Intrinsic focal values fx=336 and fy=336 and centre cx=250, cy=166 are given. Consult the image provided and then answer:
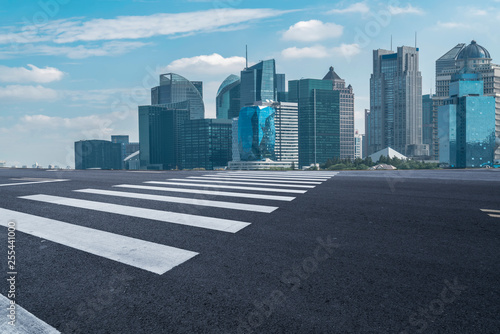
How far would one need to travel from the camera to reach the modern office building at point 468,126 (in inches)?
5866

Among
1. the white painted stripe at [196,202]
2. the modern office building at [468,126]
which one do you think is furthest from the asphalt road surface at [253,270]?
the modern office building at [468,126]

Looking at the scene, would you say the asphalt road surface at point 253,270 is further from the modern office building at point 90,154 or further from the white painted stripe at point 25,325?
the modern office building at point 90,154

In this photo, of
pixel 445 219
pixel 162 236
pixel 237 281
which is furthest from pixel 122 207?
pixel 445 219

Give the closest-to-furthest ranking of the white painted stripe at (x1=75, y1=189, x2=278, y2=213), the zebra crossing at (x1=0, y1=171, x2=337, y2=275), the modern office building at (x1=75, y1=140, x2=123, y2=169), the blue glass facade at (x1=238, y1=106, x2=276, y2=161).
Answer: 1. the zebra crossing at (x1=0, y1=171, x2=337, y2=275)
2. the white painted stripe at (x1=75, y1=189, x2=278, y2=213)
3. the modern office building at (x1=75, y1=140, x2=123, y2=169)
4. the blue glass facade at (x1=238, y1=106, x2=276, y2=161)

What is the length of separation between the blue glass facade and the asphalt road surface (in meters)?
151

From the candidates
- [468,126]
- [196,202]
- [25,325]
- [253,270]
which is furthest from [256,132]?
[25,325]

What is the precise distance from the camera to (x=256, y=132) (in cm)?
15675

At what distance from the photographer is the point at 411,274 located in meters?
3.24

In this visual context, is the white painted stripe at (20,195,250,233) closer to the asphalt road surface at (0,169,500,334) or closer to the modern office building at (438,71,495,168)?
the asphalt road surface at (0,169,500,334)

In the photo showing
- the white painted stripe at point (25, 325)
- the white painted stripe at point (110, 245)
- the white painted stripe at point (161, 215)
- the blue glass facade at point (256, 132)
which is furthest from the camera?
the blue glass facade at point (256, 132)

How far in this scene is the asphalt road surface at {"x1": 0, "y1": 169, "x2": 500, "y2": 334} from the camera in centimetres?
250

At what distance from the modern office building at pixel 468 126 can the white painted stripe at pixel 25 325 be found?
571ft

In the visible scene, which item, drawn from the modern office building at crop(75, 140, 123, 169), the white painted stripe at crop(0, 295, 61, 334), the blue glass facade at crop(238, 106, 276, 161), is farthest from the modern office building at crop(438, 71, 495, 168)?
the white painted stripe at crop(0, 295, 61, 334)

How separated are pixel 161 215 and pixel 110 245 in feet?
5.73
